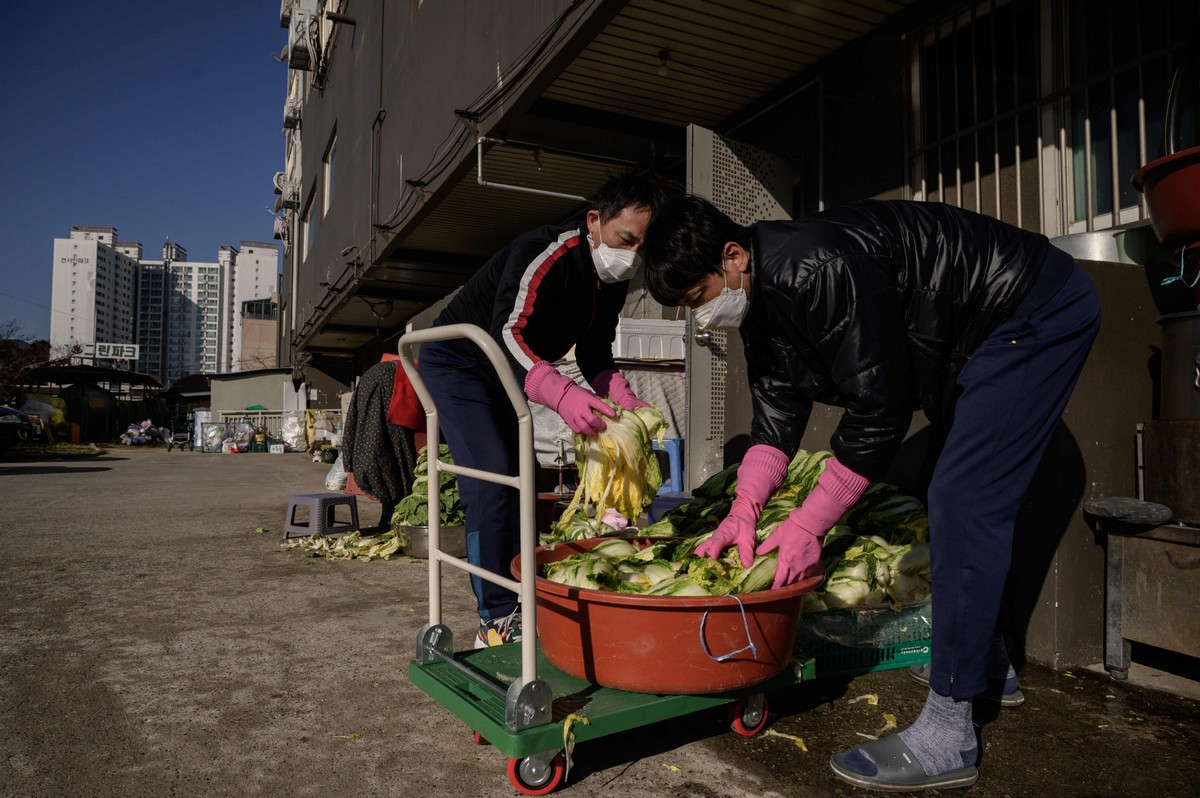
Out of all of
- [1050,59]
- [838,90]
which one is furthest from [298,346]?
[1050,59]

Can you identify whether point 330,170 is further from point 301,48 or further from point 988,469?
point 988,469

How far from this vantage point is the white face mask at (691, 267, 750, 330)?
8.48ft

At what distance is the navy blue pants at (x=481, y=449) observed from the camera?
350 cm

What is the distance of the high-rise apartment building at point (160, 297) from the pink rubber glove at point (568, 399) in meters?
124

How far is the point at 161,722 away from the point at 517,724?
1.61m

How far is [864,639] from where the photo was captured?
10.4 feet

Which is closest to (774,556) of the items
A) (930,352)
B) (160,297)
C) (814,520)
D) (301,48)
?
(814,520)

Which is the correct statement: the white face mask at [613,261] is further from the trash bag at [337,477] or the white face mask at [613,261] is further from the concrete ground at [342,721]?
the trash bag at [337,477]

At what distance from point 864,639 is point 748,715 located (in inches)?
28.2

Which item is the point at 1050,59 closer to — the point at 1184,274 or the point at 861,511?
the point at 1184,274

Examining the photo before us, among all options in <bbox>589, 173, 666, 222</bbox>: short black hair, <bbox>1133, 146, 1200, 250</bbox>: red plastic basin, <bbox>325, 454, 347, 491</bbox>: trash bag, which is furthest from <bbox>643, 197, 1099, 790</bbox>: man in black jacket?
<bbox>325, 454, 347, 491</bbox>: trash bag

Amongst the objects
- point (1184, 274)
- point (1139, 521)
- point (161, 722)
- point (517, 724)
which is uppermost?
point (1184, 274)

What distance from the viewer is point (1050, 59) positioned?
498 centimetres

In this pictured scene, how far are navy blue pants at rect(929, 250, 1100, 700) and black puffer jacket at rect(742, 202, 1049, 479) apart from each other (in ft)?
0.40
